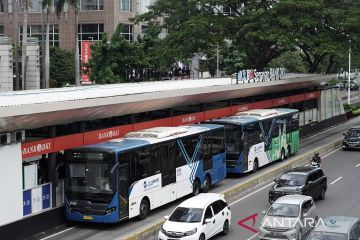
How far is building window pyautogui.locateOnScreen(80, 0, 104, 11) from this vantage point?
8900 cm

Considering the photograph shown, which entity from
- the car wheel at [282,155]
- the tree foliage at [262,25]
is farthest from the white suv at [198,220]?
the tree foliage at [262,25]

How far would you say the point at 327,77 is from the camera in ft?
181

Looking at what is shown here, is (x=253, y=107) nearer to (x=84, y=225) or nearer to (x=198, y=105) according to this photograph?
(x=198, y=105)

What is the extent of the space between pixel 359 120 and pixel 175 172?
4527 centimetres

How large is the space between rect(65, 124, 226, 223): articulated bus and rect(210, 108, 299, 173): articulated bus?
4481mm

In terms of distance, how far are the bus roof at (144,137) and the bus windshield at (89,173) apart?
0.38 metres

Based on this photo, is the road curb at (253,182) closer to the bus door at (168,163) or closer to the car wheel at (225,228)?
the car wheel at (225,228)

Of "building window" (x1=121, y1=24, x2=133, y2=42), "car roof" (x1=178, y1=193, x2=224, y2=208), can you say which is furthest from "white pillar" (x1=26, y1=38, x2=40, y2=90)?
"car roof" (x1=178, y1=193, x2=224, y2=208)

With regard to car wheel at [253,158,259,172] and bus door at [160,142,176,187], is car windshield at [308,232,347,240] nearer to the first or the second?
bus door at [160,142,176,187]

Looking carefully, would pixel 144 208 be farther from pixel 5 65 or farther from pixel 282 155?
pixel 5 65

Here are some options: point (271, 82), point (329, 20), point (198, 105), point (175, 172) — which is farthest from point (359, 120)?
point (175, 172)

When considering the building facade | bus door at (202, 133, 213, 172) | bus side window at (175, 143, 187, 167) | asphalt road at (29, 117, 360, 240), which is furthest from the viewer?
the building facade

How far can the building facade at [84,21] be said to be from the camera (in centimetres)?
8862

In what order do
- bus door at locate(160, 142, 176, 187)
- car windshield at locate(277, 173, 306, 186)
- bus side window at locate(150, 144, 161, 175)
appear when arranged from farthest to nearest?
car windshield at locate(277, 173, 306, 186)
bus door at locate(160, 142, 176, 187)
bus side window at locate(150, 144, 161, 175)
